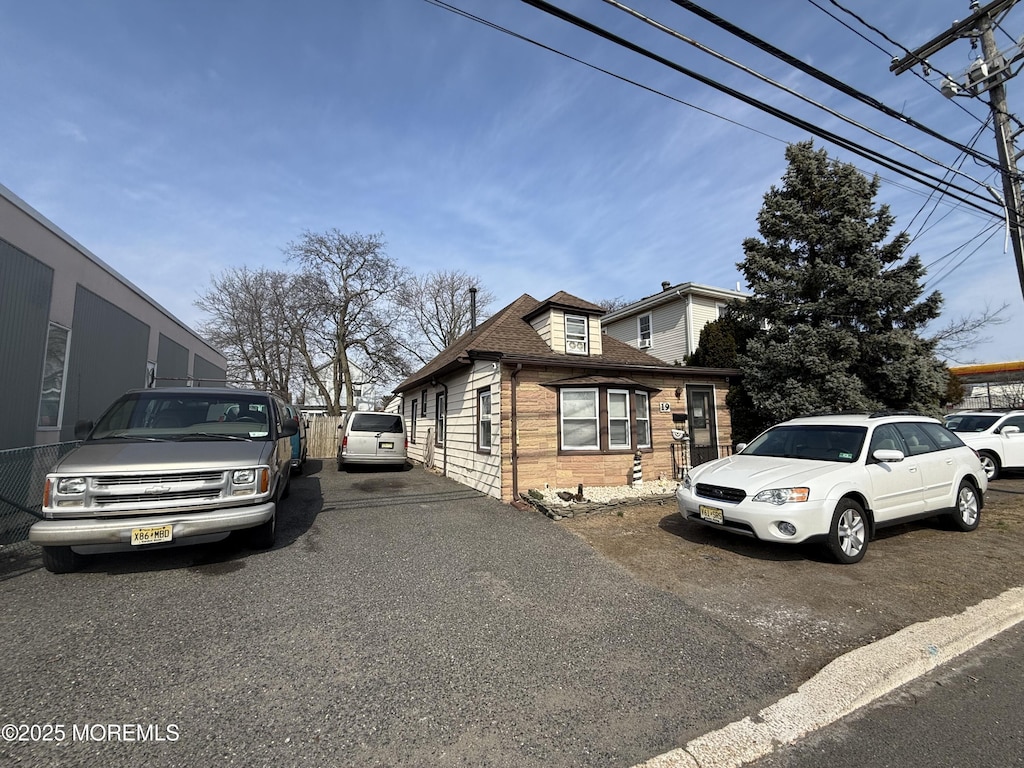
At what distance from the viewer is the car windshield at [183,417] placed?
5.12 metres

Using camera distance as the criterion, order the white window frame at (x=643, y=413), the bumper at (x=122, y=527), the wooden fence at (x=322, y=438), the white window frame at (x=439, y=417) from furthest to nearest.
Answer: the wooden fence at (x=322, y=438) → the white window frame at (x=439, y=417) → the white window frame at (x=643, y=413) → the bumper at (x=122, y=527)

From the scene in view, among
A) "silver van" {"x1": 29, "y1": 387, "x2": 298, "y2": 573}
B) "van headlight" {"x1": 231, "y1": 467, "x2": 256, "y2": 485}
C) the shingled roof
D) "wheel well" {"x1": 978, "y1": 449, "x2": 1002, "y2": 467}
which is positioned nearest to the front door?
the shingled roof

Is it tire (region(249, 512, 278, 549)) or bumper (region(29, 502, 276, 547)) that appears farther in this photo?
tire (region(249, 512, 278, 549))

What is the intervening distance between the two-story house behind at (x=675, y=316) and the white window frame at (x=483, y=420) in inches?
361

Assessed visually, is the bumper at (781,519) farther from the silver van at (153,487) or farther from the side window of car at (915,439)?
the silver van at (153,487)

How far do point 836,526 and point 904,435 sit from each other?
2254 millimetres

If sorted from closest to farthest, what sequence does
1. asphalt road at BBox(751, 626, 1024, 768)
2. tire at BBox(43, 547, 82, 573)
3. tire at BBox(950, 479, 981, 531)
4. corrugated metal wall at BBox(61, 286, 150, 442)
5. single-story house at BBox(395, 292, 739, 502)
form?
asphalt road at BBox(751, 626, 1024, 768)
tire at BBox(43, 547, 82, 573)
tire at BBox(950, 479, 981, 531)
corrugated metal wall at BBox(61, 286, 150, 442)
single-story house at BBox(395, 292, 739, 502)

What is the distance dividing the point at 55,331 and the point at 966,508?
14.8 meters

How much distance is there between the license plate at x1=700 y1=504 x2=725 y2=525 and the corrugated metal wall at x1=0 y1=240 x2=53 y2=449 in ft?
32.3

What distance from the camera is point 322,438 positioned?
64.6ft

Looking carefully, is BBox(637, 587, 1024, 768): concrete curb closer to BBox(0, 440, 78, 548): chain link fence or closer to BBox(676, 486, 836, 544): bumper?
BBox(676, 486, 836, 544): bumper

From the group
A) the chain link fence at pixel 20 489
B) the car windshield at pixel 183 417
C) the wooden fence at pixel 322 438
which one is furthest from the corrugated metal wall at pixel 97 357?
the wooden fence at pixel 322 438

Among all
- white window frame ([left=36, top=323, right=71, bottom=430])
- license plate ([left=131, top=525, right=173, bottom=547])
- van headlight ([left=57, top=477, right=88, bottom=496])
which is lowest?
license plate ([left=131, top=525, right=173, bottom=547])

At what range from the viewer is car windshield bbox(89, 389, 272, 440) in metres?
5.12
